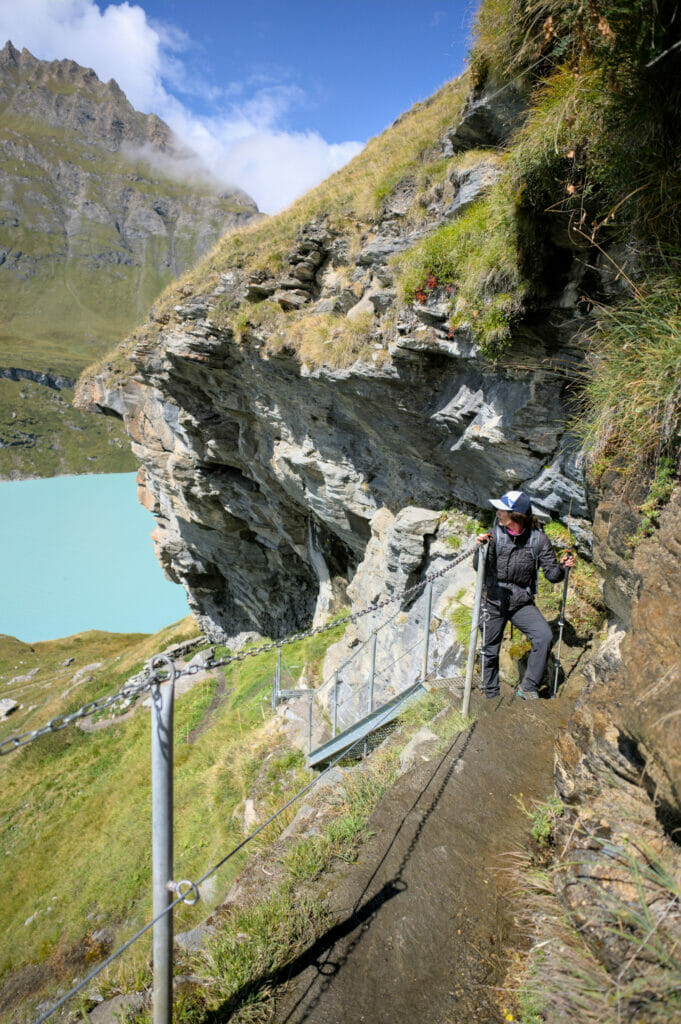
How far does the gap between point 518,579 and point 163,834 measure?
3622 mm

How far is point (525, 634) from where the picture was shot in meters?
4.94

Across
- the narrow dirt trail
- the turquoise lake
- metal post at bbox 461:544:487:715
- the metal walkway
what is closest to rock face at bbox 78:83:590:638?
metal post at bbox 461:544:487:715

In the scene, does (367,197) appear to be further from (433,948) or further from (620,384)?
(433,948)

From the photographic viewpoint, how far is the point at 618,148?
13.6ft

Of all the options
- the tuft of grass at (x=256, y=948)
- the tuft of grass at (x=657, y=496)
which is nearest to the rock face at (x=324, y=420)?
the tuft of grass at (x=657, y=496)

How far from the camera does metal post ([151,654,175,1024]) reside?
2250 millimetres

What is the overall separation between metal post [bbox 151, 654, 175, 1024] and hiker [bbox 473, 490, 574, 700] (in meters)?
3.23

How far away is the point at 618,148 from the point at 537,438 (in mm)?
3350

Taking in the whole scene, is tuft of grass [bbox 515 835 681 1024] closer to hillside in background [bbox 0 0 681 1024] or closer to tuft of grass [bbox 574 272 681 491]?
hillside in background [bbox 0 0 681 1024]

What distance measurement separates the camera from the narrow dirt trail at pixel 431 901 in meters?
2.57

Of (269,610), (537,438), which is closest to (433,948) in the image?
(537,438)

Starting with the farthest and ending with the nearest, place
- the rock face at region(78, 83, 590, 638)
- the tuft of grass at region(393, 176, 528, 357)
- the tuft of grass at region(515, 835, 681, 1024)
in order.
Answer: the rock face at region(78, 83, 590, 638), the tuft of grass at region(393, 176, 528, 357), the tuft of grass at region(515, 835, 681, 1024)

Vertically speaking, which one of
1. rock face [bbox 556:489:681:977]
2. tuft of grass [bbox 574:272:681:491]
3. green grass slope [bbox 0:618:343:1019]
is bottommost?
green grass slope [bbox 0:618:343:1019]

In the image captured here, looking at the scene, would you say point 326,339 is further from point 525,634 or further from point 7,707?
point 7,707
